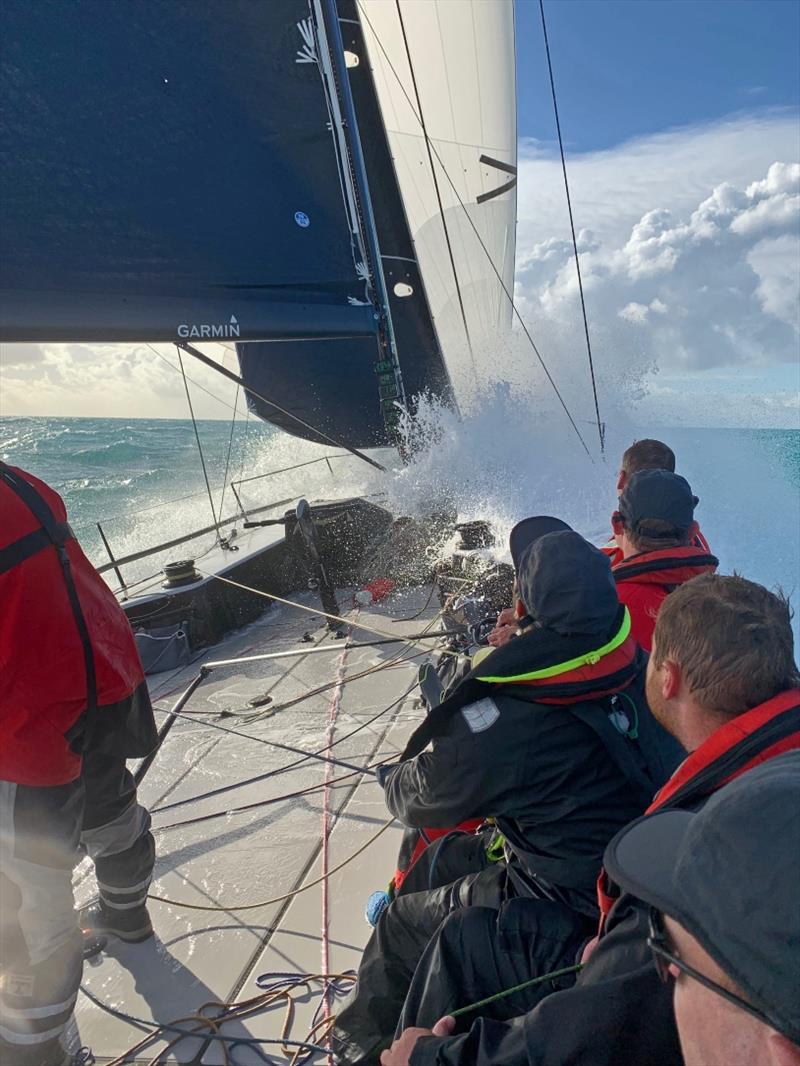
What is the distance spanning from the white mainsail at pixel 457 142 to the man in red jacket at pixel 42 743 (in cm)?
687

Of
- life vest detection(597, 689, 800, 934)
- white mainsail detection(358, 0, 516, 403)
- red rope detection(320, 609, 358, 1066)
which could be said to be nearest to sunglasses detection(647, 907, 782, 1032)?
life vest detection(597, 689, 800, 934)

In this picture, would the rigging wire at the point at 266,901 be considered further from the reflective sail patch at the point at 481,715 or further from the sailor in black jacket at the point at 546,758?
the reflective sail patch at the point at 481,715

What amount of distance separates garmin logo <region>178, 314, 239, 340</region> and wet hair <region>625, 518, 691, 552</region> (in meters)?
1.98

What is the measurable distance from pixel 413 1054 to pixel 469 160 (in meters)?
9.77

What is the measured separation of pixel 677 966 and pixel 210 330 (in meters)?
2.95

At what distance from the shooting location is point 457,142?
881 centimetres

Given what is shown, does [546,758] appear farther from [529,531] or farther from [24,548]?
[24,548]

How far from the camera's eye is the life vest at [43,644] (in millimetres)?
1519

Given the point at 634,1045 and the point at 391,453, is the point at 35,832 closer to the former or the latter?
the point at 634,1045

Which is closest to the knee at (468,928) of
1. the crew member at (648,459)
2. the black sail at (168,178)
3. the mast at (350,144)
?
the crew member at (648,459)

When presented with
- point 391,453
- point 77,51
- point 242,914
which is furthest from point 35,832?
point 391,453

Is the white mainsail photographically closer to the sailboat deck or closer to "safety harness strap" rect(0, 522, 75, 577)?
the sailboat deck

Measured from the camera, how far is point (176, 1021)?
5.62ft

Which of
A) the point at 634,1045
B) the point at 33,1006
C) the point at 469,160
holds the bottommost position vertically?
the point at 33,1006
